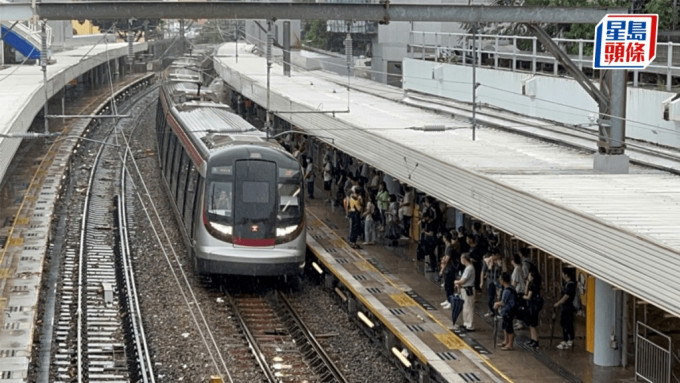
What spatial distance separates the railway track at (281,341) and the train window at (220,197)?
157 centimetres

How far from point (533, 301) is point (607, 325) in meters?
1.28

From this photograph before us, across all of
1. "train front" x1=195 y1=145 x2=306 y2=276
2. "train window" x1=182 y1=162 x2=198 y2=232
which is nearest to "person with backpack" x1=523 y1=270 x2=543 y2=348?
"train front" x1=195 y1=145 x2=306 y2=276

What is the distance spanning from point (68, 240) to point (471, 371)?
1328 centimetres

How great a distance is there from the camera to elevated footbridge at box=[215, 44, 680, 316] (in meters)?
11.0

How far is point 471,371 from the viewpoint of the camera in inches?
561

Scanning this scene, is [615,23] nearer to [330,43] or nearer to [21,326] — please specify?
[21,326]

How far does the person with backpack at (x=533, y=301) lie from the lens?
1520 cm

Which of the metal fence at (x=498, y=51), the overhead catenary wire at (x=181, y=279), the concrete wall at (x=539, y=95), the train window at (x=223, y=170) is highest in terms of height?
the metal fence at (x=498, y=51)

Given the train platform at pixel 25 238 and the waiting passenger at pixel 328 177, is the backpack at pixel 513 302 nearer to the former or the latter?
the train platform at pixel 25 238

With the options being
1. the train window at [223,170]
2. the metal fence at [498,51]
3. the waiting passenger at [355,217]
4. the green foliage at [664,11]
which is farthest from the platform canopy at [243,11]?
the green foliage at [664,11]

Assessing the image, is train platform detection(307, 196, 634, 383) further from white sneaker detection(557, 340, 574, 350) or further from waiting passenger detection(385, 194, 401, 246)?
waiting passenger detection(385, 194, 401, 246)

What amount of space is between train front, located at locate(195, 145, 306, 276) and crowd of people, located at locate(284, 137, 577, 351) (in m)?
2.37

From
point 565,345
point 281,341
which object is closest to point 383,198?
point 281,341

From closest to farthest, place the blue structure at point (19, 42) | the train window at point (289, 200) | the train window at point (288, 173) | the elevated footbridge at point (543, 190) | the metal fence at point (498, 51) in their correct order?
the elevated footbridge at point (543, 190) → the train window at point (289, 200) → the train window at point (288, 173) → the metal fence at point (498, 51) → the blue structure at point (19, 42)
